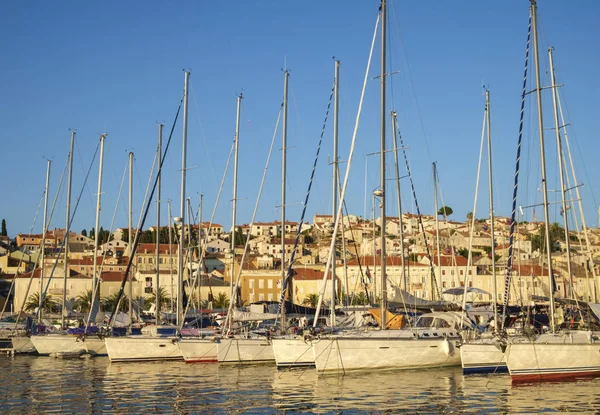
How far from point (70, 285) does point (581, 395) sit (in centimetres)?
8223

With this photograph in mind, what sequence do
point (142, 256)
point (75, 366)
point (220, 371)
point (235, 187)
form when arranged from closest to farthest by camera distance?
point (220, 371), point (75, 366), point (235, 187), point (142, 256)

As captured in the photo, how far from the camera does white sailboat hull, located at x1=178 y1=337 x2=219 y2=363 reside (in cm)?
3684

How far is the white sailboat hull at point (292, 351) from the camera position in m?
32.2

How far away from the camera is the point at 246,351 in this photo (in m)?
35.6

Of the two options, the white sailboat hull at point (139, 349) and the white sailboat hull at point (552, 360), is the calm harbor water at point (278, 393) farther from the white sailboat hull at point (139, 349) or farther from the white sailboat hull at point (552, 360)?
the white sailboat hull at point (139, 349)

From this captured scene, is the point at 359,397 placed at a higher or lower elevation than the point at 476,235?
lower

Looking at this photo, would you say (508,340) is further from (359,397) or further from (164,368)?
(164,368)

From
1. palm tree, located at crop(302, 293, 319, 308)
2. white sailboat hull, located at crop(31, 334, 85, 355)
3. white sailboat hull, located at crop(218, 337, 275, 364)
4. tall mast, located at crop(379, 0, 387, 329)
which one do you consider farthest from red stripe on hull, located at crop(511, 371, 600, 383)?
palm tree, located at crop(302, 293, 319, 308)

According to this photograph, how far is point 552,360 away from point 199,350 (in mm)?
16112

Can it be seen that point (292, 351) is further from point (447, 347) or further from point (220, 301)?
point (220, 301)

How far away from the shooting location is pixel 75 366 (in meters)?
38.2

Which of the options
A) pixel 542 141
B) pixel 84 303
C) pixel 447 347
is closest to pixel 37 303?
pixel 84 303

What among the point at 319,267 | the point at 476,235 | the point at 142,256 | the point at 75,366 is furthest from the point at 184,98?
the point at 476,235

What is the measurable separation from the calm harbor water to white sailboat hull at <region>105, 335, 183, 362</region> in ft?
12.3
